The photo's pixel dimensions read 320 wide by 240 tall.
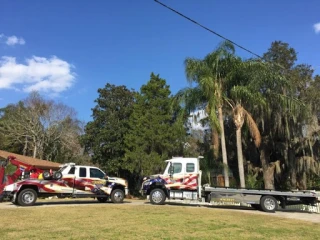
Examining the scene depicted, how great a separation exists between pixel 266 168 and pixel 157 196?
10.5 meters

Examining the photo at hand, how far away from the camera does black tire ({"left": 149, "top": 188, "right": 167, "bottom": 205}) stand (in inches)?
690

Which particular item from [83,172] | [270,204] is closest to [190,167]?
[270,204]

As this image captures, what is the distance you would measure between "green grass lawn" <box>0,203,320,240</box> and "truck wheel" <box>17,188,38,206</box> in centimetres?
280

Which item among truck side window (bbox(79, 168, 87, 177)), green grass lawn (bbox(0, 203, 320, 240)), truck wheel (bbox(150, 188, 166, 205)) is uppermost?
truck side window (bbox(79, 168, 87, 177))

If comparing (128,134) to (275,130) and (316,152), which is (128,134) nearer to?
(275,130)

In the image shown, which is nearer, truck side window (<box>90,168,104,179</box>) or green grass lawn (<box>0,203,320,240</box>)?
green grass lawn (<box>0,203,320,240</box>)

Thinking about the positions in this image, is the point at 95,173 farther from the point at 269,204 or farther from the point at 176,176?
the point at 269,204

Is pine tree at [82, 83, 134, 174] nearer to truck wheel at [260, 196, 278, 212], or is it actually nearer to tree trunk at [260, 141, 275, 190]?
tree trunk at [260, 141, 275, 190]

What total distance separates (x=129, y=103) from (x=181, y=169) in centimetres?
1645

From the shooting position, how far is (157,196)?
1756 centimetres

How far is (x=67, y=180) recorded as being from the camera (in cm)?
1686

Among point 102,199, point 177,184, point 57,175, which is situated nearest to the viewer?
point 57,175

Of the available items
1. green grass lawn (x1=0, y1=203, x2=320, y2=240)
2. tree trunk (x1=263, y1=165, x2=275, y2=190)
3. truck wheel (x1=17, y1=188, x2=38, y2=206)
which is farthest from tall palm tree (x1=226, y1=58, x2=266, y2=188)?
truck wheel (x1=17, y1=188, x2=38, y2=206)

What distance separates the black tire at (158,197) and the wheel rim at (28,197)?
5776 millimetres
